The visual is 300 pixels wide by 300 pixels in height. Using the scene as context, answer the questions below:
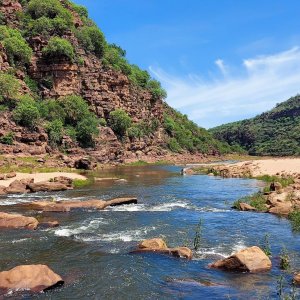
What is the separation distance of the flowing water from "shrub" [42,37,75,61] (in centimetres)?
6946

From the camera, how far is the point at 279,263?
17375mm

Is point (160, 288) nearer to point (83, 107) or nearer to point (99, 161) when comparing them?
point (99, 161)

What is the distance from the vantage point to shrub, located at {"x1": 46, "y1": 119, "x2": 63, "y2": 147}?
8512cm

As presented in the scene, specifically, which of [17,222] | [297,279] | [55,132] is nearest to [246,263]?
[297,279]

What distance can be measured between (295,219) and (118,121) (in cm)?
8457

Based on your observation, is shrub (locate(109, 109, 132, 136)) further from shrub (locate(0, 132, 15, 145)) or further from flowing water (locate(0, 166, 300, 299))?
flowing water (locate(0, 166, 300, 299))

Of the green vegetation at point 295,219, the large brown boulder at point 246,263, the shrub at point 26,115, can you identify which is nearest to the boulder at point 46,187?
the green vegetation at point 295,219

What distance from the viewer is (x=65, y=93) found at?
10106cm

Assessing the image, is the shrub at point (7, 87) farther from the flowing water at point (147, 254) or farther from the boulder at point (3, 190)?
the flowing water at point (147, 254)

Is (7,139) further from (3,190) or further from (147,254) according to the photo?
(147,254)

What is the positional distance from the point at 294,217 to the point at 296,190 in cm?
954

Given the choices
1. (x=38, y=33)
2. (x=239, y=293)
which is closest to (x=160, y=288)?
(x=239, y=293)

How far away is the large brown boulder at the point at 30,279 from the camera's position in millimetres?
14094

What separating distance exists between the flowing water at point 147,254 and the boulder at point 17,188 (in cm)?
586
